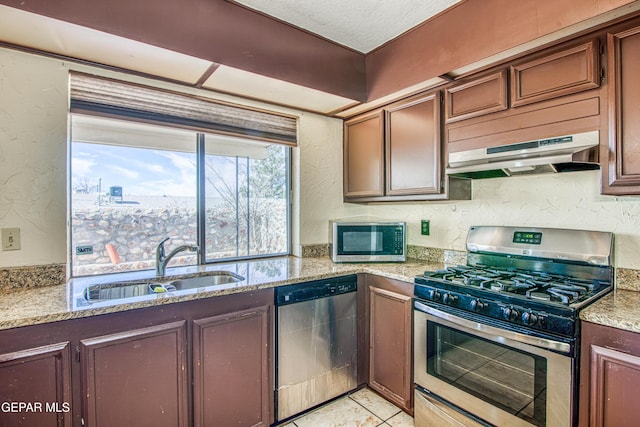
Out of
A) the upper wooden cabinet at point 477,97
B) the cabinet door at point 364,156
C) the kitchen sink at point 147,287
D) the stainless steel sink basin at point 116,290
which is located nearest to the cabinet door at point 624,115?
the upper wooden cabinet at point 477,97

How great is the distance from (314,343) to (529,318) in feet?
3.86

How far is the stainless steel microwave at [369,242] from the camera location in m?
2.39

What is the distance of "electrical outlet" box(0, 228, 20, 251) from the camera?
1635 millimetres

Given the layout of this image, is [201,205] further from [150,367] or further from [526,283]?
[526,283]

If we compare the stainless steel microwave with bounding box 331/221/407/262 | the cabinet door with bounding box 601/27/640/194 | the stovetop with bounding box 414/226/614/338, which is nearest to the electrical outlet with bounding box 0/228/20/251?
the stainless steel microwave with bounding box 331/221/407/262

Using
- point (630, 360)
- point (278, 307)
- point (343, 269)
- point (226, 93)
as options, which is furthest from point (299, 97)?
point (630, 360)

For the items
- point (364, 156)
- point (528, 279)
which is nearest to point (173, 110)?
point (364, 156)

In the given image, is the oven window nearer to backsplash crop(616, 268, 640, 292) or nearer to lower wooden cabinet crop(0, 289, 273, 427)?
backsplash crop(616, 268, 640, 292)

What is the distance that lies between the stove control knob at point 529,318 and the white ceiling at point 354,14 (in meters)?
1.65

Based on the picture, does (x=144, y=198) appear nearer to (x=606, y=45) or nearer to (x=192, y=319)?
(x=192, y=319)

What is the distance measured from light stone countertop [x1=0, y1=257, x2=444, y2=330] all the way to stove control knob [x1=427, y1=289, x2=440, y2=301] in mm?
182

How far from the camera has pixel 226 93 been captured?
7.36 feet

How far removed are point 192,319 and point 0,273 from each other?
0.98 metres

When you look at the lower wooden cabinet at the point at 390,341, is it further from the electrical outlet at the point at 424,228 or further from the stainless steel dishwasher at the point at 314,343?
the electrical outlet at the point at 424,228
